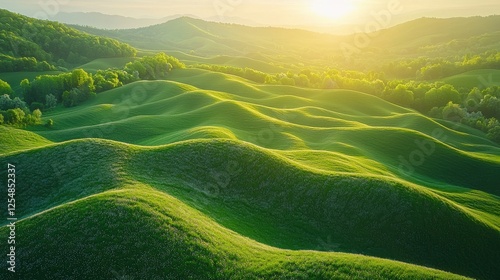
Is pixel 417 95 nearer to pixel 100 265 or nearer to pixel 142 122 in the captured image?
pixel 142 122

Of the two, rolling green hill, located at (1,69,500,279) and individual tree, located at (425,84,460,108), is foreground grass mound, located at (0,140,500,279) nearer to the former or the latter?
rolling green hill, located at (1,69,500,279)

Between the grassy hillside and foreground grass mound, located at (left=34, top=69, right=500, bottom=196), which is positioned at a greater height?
the grassy hillside

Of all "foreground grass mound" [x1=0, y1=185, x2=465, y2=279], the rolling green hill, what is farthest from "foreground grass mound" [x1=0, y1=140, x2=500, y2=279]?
"foreground grass mound" [x1=0, y1=185, x2=465, y2=279]

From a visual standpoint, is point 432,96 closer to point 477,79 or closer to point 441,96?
point 441,96

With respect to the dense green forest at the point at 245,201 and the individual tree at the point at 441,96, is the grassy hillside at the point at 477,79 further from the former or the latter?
the dense green forest at the point at 245,201

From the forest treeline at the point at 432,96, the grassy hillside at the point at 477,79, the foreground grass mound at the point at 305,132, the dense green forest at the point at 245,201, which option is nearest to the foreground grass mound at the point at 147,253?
the dense green forest at the point at 245,201
